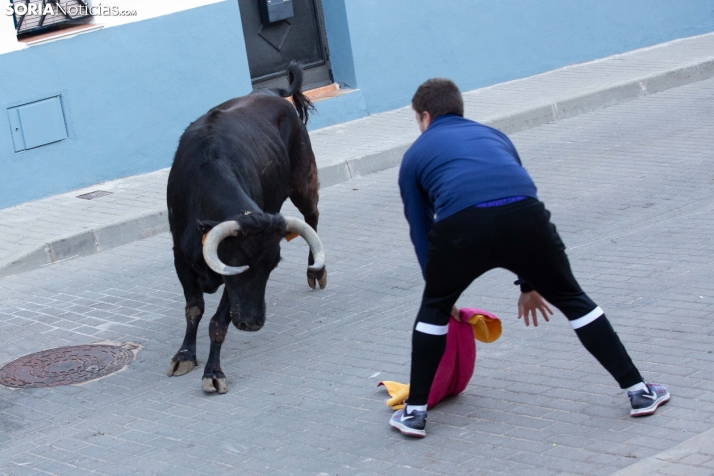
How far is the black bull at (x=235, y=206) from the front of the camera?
5.88 metres

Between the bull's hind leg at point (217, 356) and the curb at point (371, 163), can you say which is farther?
the curb at point (371, 163)

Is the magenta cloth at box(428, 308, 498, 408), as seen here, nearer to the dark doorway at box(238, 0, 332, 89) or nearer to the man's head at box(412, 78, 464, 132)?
the man's head at box(412, 78, 464, 132)

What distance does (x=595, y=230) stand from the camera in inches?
345

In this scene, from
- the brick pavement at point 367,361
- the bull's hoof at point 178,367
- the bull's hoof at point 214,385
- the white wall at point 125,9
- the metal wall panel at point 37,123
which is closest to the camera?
the brick pavement at point 367,361

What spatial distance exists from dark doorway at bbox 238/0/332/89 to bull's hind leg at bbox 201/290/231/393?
25.1 feet

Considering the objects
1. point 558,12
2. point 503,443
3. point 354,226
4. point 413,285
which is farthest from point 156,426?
point 558,12

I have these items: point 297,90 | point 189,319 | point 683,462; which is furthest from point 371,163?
point 683,462

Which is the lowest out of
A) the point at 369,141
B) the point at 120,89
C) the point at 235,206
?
the point at 369,141

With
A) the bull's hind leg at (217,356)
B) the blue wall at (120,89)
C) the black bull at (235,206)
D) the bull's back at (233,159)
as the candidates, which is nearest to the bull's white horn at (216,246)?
the black bull at (235,206)

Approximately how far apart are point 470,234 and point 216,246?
5.32ft

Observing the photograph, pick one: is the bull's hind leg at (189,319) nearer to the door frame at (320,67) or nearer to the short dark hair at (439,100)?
the short dark hair at (439,100)

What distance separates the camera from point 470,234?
471 cm

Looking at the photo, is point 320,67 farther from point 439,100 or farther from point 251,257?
point 439,100

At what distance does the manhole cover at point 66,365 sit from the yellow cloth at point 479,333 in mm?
2197
